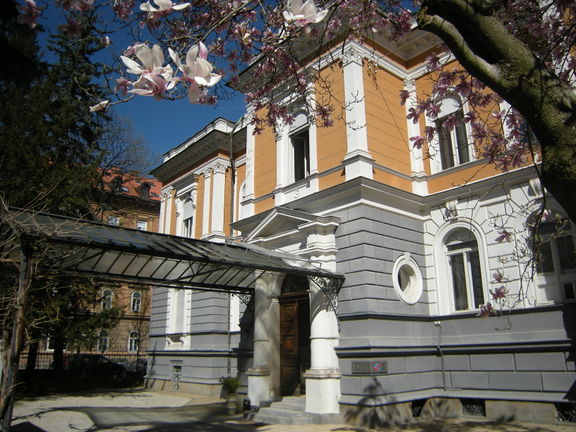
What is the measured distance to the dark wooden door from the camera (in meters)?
13.5

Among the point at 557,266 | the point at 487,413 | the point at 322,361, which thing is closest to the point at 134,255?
the point at 322,361

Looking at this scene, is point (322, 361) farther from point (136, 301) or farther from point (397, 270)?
point (136, 301)

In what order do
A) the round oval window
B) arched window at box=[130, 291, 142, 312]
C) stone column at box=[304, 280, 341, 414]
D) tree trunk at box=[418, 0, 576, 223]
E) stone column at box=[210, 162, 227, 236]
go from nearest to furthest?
tree trunk at box=[418, 0, 576, 223] < stone column at box=[304, 280, 341, 414] < the round oval window < stone column at box=[210, 162, 227, 236] < arched window at box=[130, 291, 142, 312]

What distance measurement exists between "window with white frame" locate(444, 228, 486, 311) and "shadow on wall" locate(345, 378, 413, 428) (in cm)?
317

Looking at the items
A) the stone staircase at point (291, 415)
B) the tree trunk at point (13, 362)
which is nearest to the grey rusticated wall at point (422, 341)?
the stone staircase at point (291, 415)

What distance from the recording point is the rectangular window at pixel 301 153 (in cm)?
1494

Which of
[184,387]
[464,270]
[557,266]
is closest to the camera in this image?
[557,266]

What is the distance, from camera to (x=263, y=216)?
15.0m

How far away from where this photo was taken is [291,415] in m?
11.4

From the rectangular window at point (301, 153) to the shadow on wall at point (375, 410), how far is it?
21.5ft

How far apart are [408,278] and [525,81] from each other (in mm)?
9508

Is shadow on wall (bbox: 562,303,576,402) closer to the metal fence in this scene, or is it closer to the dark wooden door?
the dark wooden door

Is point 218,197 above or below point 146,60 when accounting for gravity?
above

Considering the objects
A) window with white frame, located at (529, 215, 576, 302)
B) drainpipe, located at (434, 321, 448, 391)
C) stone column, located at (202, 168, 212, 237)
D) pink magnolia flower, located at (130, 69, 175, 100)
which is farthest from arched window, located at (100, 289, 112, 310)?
pink magnolia flower, located at (130, 69, 175, 100)
